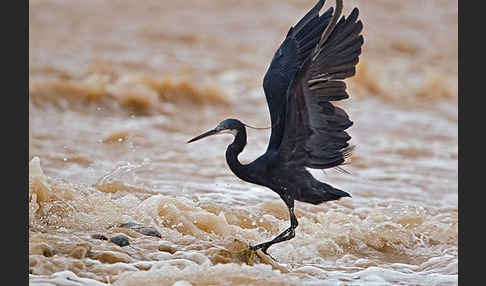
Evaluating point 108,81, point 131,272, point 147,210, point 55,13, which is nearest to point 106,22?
point 55,13

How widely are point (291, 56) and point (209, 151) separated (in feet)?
14.0

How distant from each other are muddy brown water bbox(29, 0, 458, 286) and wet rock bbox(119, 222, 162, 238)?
2.6 inches

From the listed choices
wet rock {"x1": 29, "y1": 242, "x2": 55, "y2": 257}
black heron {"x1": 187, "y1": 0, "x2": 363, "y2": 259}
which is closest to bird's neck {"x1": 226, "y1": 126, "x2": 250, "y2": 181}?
black heron {"x1": 187, "y1": 0, "x2": 363, "y2": 259}

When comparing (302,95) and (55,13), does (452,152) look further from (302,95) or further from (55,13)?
(55,13)

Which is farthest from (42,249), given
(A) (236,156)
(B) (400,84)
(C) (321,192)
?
(B) (400,84)

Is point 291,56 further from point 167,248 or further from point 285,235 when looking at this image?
point 167,248

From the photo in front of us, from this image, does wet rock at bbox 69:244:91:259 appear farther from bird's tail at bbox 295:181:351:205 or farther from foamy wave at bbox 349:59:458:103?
foamy wave at bbox 349:59:458:103

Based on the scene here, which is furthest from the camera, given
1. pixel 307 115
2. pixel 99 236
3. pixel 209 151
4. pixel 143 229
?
pixel 209 151

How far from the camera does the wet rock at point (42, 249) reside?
17.5ft

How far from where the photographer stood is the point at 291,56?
5617mm

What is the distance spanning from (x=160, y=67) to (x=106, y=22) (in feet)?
9.03

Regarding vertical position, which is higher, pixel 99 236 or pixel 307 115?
pixel 307 115

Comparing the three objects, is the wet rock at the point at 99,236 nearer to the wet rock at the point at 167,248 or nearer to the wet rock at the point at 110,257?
the wet rock at the point at 110,257

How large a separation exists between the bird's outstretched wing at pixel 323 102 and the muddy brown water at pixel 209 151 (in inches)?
35.8
